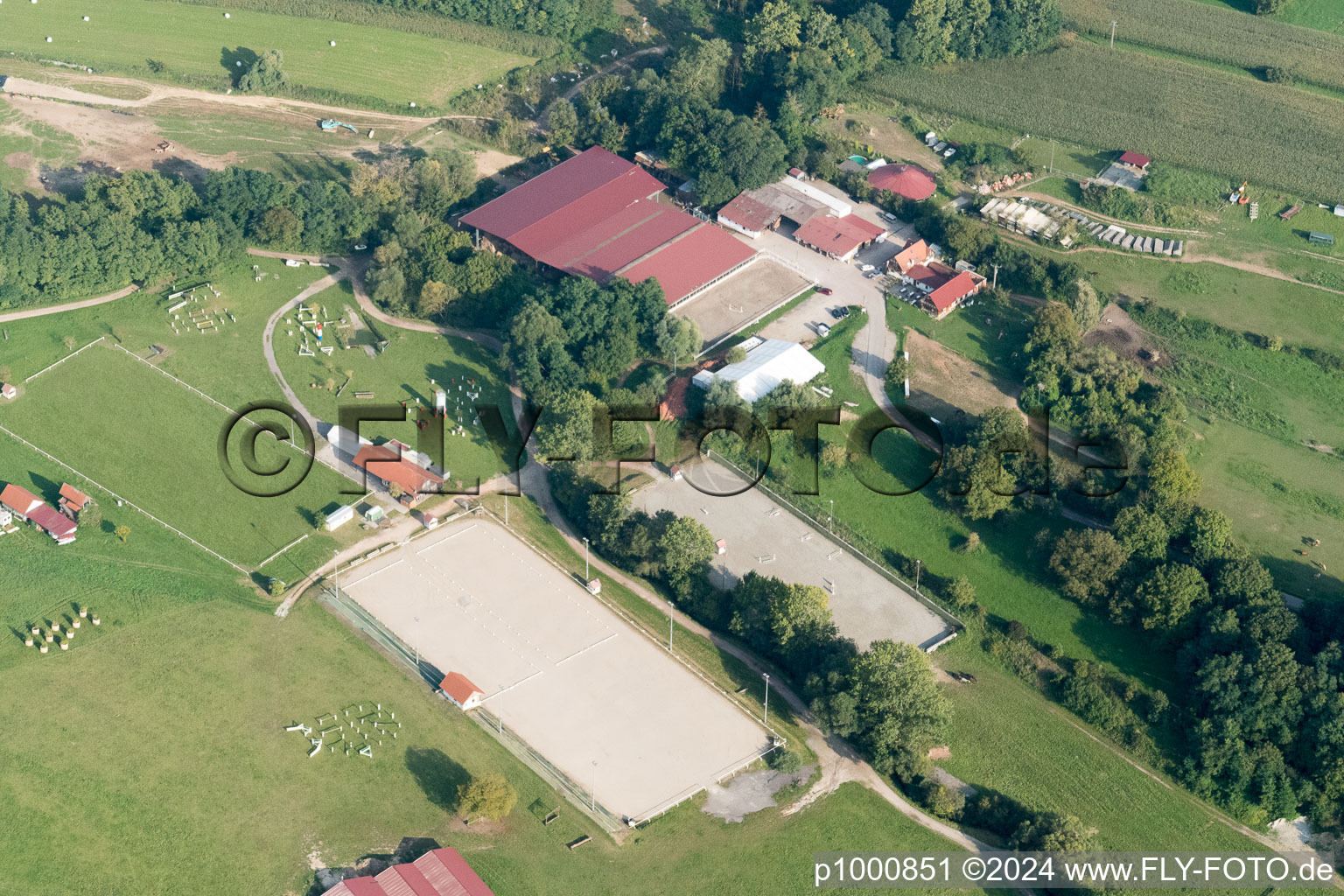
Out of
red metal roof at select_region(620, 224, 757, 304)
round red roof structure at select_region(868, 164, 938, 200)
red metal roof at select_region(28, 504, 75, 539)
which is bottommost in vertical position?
red metal roof at select_region(28, 504, 75, 539)

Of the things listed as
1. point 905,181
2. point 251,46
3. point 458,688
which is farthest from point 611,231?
point 251,46

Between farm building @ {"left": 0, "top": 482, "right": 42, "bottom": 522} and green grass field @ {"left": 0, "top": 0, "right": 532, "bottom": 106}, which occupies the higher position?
green grass field @ {"left": 0, "top": 0, "right": 532, "bottom": 106}

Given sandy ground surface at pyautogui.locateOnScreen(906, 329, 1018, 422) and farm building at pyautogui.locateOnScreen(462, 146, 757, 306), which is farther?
farm building at pyautogui.locateOnScreen(462, 146, 757, 306)

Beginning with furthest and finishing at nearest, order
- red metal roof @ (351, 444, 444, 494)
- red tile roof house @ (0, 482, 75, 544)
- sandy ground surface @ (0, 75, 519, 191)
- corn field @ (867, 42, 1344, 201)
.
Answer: corn field @ (867, 42, 1344, 201)
sandy ground surface @ (0, 75, 519, 191)
red metal roof @ (351, 444, 444, 494)
red tile roof house @ (0, 482, 75, 544)

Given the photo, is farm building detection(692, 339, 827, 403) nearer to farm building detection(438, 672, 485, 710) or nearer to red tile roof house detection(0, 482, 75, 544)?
farm building detection(438, 672, 485, 710)

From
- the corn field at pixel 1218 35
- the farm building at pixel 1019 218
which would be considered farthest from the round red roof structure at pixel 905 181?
the corn field at pixel 1218 35

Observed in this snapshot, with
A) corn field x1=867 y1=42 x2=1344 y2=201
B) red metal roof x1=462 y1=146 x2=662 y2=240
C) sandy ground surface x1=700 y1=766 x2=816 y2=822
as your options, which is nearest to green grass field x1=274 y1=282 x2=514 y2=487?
red metal roof x1=462 y1=146 x2=662 y2=240

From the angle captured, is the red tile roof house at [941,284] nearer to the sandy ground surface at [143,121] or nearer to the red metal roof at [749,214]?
the red metal roof at [749,214]

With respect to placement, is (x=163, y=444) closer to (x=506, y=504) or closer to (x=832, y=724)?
(x=506, y=504)
